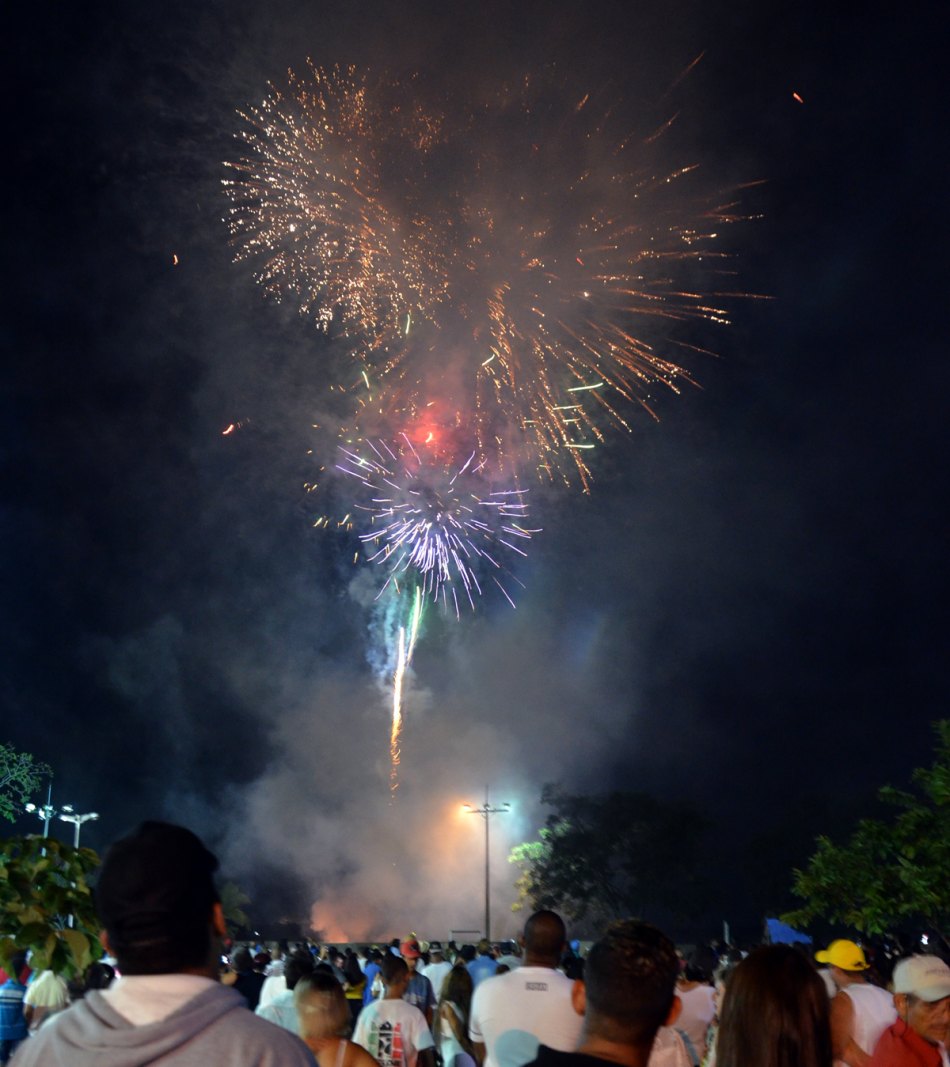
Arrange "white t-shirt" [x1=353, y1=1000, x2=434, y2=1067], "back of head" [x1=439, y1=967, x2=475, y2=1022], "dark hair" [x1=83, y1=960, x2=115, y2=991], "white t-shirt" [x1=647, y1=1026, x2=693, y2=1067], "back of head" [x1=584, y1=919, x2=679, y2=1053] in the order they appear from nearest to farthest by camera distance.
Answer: "back of head" [x1=584, y1=919, x2=679, y2=1053], "white t-shirt" [x1=647, y1=1026, x2=693, y2=1067], "white t-shirt" [x1=353, y1=1000, x2=434, y2=1067], "back of head" [x1=439, y1=967, x2=475, y2=1022], "dark hair" [x1=83, y1=960, x2=115, y2=991]

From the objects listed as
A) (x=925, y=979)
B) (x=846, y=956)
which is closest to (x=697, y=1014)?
(x=846, y=956)

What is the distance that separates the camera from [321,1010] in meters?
5.18

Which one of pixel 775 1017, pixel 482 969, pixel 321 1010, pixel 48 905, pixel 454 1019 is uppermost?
pixel 482 969

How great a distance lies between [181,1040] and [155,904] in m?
0.28

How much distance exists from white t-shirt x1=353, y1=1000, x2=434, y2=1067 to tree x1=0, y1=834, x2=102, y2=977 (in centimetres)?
275

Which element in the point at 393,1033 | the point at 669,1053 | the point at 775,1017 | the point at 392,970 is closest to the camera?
the point at 775,1017

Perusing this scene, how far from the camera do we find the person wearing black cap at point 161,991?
2.23m

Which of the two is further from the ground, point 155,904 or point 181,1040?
point 155,904

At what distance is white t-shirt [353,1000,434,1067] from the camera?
21.8 feet

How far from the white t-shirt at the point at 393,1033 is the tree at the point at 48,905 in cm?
275

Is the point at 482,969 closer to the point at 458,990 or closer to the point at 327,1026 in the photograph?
the point at 458,990

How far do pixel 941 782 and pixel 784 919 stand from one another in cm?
469

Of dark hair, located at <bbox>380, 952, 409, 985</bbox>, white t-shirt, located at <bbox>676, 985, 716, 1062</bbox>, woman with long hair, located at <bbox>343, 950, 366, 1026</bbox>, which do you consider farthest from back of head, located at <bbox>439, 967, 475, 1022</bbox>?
woman with long hair, located at <bbox>343, 950, 366, 1026</bbox>

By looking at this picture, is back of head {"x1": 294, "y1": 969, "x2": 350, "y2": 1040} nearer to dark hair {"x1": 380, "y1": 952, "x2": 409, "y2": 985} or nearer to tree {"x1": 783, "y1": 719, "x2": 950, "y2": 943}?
dark hair {"x1": 380, "y1": 952, "x2": 409, "y2": 985}
